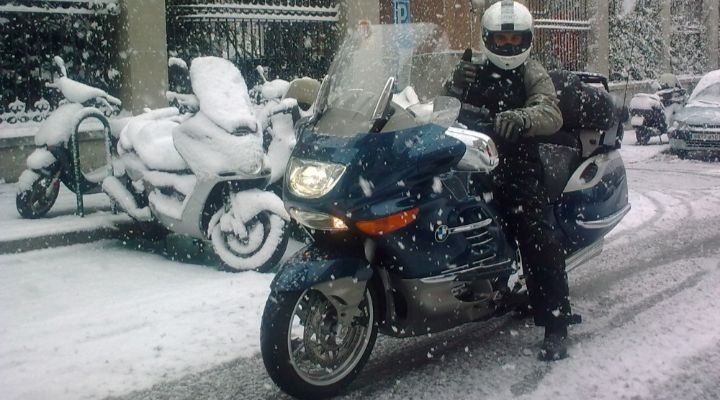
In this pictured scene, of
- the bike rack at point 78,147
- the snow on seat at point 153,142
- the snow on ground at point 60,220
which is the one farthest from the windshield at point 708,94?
the bike rack at point 78,147

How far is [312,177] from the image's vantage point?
326cm

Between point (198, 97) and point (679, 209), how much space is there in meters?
5.27

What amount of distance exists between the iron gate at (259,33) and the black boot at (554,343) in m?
8.33

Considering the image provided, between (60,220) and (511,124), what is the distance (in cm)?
495

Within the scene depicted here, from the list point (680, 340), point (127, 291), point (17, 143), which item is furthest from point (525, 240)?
point (17, 143)

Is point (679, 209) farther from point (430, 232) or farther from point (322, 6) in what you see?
point (322, 6)

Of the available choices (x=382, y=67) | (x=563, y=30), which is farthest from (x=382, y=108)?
(x=563, y=30)

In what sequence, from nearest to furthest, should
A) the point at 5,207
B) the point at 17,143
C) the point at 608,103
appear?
1. the point at 608,103
2. the point at 5,207
3. the point at 17,143

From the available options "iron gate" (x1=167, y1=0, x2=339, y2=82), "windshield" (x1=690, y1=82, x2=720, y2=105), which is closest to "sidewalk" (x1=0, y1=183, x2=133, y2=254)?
"iron gate" (x1=167, y1=0, x2=339, y2=82)

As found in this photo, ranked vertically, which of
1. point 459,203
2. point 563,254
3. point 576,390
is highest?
point 459,203

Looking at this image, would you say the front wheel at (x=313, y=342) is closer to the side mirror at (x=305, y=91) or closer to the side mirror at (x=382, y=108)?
the side mirror at (x=382, y=108)

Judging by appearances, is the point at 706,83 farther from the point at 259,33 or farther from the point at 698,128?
the point at 259,33

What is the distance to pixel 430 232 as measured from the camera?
340 centimetres

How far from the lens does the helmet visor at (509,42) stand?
3.83m
